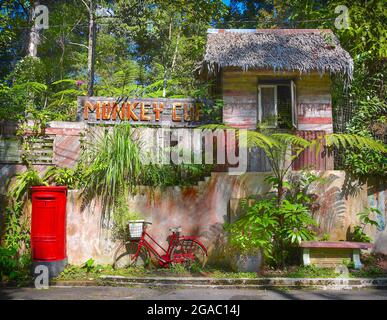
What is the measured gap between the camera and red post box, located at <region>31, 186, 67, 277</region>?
8.48 m

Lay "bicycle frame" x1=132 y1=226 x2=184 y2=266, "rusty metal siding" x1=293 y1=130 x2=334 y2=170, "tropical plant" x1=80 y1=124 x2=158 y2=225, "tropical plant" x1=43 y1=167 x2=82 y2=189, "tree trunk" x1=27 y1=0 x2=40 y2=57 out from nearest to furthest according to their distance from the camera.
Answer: "bicycle frame" x1=132 y1=226 x2=184 y2=266 → "tropical plant" x1=80 y1=124 x2=158 y2=225 → "tropical plant" x1=43 y1=167 x2=82 y2=189 → "rusty metal siding" x1=293 y1=130 x2=334 y2=170 → "tree trunk" x1=27 y1=0 x2=40 y2=57

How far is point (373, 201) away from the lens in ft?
33.1

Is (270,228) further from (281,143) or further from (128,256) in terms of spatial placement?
(128,256)

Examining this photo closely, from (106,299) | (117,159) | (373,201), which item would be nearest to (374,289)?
(373,201)

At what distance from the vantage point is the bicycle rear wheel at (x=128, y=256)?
30.0ft

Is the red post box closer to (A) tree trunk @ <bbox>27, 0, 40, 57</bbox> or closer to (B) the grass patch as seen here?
(B) the grass patch

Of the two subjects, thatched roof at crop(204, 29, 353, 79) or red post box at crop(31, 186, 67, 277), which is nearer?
red post box at crop(31, 186, 67, 277)

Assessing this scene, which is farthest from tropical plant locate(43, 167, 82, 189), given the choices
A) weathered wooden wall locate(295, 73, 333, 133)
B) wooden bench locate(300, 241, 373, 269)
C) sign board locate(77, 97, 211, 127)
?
weathered wooden wall locate(295, 73, 333, 133)

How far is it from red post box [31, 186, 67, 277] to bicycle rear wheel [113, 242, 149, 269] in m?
1.20

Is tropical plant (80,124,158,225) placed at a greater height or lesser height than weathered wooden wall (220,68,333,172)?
lesser

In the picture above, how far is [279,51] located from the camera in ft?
39.3

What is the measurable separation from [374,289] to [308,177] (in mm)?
2814

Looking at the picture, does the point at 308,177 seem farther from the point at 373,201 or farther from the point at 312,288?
the point at 312,288

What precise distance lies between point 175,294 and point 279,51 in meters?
7.66
